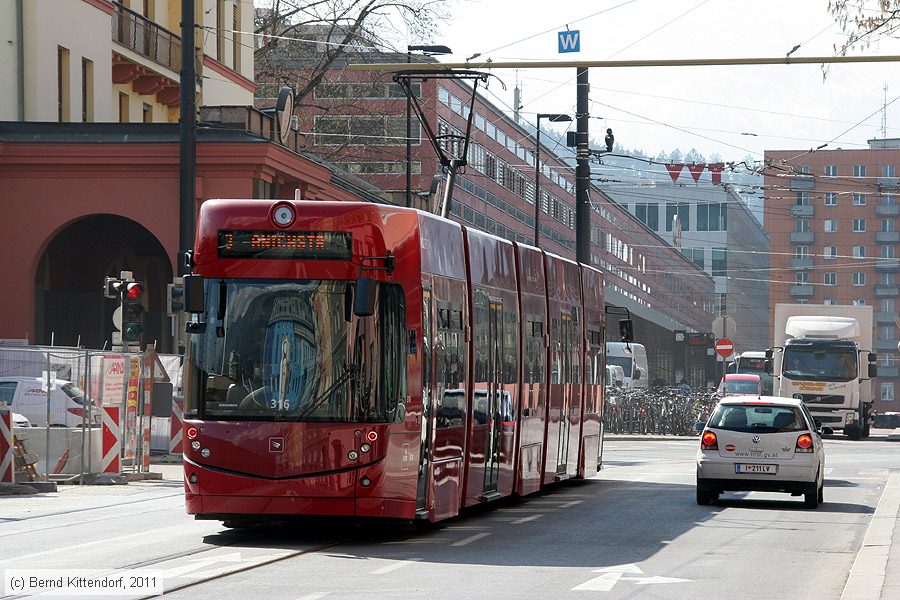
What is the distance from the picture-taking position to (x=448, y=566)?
14.0 metres

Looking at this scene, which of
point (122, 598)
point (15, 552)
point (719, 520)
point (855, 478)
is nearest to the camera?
point (122, 598)

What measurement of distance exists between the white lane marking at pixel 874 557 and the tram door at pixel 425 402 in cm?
407

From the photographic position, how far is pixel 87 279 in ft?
136

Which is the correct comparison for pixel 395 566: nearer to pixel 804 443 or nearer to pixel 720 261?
pixel 804 443

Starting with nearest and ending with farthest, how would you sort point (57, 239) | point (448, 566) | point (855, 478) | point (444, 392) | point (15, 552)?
point (448, 566) → point (15, 552) → point (444, 392) → point (855, 478) → point (57, 239)

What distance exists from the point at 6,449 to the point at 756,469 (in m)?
10.4

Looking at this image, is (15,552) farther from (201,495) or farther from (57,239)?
(57,239)

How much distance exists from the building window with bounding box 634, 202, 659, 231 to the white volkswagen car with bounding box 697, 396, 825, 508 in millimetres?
149673

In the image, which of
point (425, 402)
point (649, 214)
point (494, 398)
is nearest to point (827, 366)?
point (494, 398)

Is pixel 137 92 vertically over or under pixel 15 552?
over

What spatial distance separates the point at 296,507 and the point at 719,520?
20.6 ft

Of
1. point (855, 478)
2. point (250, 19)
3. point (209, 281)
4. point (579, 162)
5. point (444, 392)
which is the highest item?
point (250, 19)

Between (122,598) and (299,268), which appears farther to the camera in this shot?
(299,268)

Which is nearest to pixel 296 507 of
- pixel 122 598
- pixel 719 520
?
pixel 122 598
